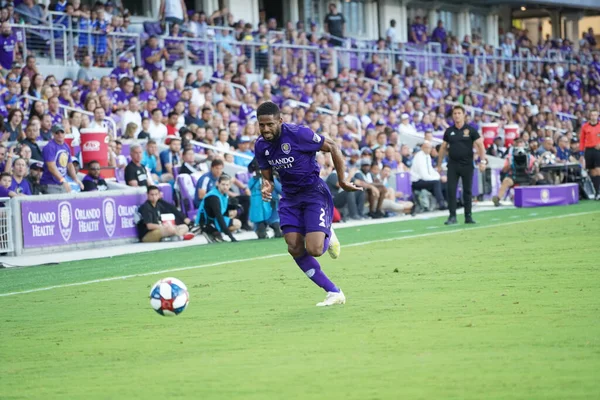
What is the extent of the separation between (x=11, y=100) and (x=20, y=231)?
4.37m

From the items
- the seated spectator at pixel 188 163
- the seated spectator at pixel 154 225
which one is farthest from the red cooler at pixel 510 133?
the seated spectator at pixel 154 225

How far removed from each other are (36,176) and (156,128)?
4.64 meters

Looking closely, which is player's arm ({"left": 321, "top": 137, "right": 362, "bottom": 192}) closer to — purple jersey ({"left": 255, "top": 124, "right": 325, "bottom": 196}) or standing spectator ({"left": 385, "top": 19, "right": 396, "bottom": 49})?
purple jersey ({"left": 255, "top": 124, "right": 325, "bottom": 196})

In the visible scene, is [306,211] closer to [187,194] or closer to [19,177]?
[19,177]

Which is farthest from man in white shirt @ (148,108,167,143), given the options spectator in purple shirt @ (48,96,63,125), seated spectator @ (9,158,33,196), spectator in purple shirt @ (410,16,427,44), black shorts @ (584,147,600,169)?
spectator in purple shirt @ (410,16,427,44)

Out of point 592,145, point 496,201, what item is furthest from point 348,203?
point 592,145

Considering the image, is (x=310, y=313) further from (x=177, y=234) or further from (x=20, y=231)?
(x=177, y=234)

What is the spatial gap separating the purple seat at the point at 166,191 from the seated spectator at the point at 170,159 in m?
0.60

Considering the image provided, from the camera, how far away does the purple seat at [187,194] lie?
72.4 ft

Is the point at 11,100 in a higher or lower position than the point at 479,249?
higher

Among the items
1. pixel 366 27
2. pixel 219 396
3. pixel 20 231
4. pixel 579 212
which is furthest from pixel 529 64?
pixel 219 396

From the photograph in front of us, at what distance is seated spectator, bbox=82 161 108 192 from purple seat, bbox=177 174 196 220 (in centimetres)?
194

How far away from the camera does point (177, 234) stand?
2072 centimetres

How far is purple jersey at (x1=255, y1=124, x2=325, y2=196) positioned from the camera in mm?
10398
